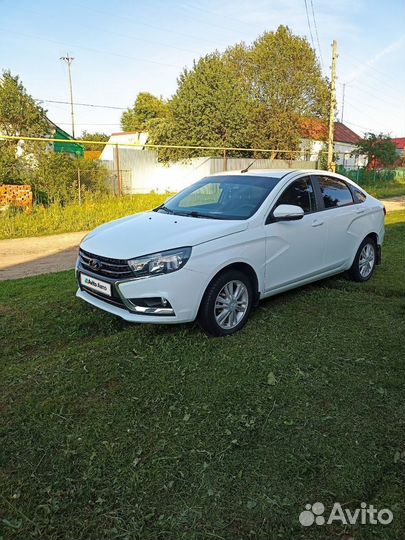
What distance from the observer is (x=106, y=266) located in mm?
3982

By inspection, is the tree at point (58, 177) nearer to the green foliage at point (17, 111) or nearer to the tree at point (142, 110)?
the green foliage at point (17, 111)

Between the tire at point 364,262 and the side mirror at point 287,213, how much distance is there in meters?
1.75

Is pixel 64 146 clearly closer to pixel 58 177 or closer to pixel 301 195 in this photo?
pixel 58 177

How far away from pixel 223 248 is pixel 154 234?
2.16 feet

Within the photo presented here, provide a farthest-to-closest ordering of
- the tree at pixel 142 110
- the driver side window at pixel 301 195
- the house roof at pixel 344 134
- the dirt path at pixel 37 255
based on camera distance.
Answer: the tree at pixel 142 110, the house roof at pixel 344 134, the dirt path at pixel 37 255, the driver side window at pixel 301 195

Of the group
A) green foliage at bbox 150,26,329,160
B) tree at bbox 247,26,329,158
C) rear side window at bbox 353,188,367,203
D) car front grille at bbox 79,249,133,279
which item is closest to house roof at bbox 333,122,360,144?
tree at bbox 247,26,329,158

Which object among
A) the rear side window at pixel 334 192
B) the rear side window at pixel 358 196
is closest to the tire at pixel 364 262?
the rear side window at pixel 358 196

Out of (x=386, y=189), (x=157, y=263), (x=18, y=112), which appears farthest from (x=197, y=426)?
(x=386, y=189)

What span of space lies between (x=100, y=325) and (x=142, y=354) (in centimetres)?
89

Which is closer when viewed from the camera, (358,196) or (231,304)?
(231,304)

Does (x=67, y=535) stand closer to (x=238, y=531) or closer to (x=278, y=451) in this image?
(x=238, y=531)

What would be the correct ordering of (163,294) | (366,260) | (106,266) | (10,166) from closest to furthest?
(163,294), (106,266), (366,260), (10,166)

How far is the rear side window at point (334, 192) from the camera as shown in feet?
17.7

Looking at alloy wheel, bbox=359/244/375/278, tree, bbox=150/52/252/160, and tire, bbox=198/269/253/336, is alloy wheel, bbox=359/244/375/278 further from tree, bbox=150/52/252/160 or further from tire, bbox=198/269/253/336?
tree, bbox=150/52/252/160
